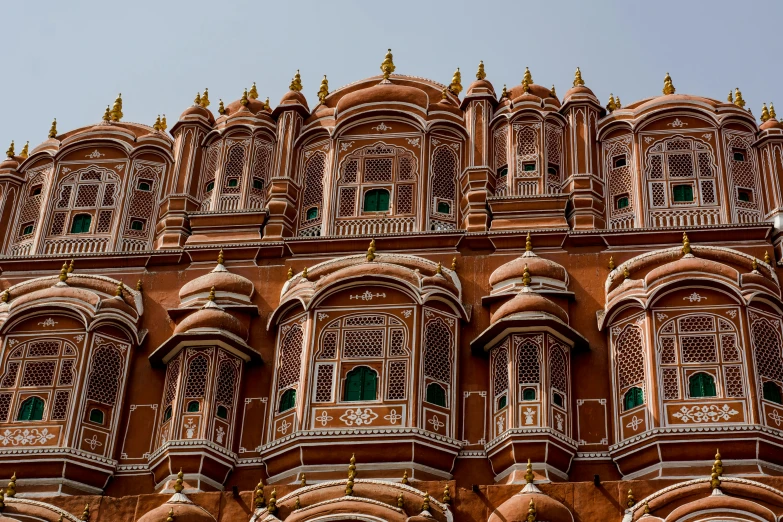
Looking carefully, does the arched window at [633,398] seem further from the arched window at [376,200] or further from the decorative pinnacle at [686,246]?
the arched window at [376,200]

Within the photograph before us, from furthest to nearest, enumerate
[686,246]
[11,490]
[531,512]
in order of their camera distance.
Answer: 1. [686,246]
2. [11,490]
3. [531,512]

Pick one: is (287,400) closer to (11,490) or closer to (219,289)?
(219,289)

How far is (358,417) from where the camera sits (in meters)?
25.2

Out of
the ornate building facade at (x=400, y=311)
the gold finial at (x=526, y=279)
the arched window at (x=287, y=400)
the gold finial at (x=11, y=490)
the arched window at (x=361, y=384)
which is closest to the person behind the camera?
the ornate building facade at (x=400, y=311)

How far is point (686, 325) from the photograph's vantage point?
25.8 meters

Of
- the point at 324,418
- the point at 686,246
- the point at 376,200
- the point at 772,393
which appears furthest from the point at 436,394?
the point at 772,393

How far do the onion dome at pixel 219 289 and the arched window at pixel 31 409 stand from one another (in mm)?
2997

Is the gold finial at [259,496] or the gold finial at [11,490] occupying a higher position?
the gold finial at [11,490]

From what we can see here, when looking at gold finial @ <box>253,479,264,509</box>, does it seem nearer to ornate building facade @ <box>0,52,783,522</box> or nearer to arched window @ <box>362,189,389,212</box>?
ornate building facade @ <box>0,52,783,522</box>

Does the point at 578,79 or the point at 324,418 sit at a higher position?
the point at 578,79

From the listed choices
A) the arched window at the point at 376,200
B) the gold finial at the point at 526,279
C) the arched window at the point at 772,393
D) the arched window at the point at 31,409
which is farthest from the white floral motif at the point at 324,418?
the arched window at the point at 772,393

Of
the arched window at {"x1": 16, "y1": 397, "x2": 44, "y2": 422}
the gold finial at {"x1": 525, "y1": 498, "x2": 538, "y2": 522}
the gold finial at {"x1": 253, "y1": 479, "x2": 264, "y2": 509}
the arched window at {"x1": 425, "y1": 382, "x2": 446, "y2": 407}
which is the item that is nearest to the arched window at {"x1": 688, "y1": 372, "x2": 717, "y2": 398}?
the gold finial at {"x1": 525, "y1": 498, "x2": 538, "y2": 522}

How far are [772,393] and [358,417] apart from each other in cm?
649

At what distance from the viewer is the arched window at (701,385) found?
24984 mm
